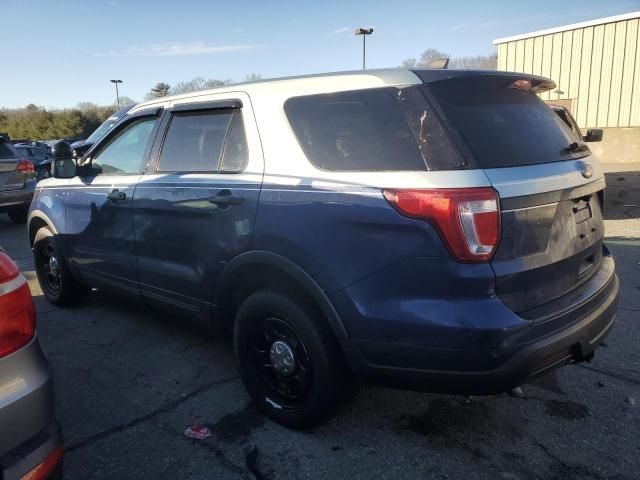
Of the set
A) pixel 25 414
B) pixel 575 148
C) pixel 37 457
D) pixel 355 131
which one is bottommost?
pixel 37 457

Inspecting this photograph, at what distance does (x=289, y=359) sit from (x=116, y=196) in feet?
6.21

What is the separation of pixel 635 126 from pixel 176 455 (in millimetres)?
17098

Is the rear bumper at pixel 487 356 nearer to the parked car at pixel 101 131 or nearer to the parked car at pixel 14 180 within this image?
the parked car at pixel 101 131

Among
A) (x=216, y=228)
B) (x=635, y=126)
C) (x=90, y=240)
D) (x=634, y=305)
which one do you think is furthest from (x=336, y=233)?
(x=635, y=126)

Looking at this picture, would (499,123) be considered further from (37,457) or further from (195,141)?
(37,457)

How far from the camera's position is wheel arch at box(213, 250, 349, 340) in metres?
2.43

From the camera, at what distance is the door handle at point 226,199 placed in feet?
9.27

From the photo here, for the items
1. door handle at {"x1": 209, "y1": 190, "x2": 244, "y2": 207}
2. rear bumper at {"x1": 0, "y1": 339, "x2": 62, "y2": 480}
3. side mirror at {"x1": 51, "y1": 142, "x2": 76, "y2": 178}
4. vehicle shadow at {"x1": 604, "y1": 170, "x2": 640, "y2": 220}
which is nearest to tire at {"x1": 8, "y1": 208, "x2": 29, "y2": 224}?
side mirror at {"x1": 51, "y1": 142, "x2": 76, "y2": 178}

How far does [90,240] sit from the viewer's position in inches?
162

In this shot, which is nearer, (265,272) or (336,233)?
(336,233)

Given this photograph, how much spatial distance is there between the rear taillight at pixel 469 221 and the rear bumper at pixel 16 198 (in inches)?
380

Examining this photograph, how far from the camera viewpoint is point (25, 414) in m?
1.77

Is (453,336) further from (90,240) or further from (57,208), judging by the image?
(57,208)

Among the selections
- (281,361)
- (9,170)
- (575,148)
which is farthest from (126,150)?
(9,170)
